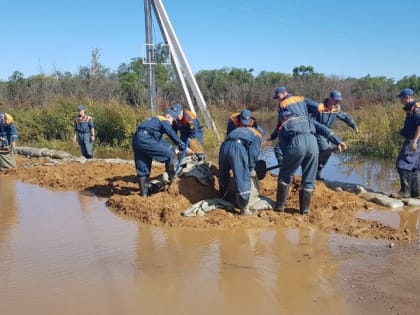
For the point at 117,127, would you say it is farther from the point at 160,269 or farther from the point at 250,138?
the point at 160,269

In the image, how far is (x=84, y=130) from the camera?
1078cm

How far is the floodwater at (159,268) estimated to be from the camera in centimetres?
383

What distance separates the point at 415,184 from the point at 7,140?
8.65 metres

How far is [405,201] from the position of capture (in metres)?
6.88

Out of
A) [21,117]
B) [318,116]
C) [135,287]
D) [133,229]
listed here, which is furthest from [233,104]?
[135,287]

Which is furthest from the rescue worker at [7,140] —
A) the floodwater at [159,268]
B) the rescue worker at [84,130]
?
the floodwater at [159,268]

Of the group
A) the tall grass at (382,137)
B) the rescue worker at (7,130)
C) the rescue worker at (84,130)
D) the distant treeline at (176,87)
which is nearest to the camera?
the rescue worker at (7,130)

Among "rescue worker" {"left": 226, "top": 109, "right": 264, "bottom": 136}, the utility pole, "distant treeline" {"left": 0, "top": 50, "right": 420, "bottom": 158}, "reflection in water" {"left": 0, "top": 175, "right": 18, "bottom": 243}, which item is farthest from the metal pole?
"rescue worker" {"left": 226, "top": 109, "right": 264, "bottom": 136}

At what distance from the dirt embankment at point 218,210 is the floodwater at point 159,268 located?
0.26 metres

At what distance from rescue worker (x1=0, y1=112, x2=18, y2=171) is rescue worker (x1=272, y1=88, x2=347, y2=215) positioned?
6.71 metres

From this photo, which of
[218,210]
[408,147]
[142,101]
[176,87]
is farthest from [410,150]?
[176,87]

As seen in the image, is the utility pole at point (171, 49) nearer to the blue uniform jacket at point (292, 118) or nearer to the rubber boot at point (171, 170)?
the rubber boot at point (171, 170)

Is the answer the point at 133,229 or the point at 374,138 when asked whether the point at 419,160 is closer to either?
the point at 133,229

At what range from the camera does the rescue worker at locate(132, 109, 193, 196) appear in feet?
23.2
